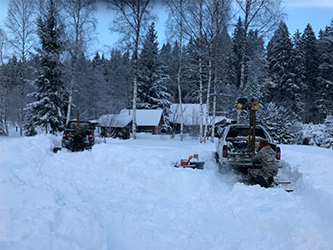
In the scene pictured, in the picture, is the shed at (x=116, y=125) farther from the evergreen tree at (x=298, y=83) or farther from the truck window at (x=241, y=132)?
the evergreen tree at (x=298, y=83)

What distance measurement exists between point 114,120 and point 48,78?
9404mm

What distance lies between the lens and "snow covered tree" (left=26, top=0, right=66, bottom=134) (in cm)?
2239

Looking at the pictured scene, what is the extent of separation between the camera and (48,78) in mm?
22938

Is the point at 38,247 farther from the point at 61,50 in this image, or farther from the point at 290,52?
the point at 290,52

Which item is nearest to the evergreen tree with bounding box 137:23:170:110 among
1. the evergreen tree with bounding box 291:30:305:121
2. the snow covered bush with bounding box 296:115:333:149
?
the evergreen tree with bounding box 291:30:305:121

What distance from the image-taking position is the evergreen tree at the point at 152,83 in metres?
37.0

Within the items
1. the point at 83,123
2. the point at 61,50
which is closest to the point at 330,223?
the point at 83,123

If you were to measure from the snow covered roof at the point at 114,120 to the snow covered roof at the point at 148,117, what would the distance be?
431cm

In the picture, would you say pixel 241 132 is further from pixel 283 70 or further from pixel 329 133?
pixel 283 70

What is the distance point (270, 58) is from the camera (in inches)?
1559

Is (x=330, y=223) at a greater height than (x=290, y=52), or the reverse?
(x=290, y=52)

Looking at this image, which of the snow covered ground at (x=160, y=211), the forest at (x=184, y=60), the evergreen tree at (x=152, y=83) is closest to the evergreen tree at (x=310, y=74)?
the forest at (x=184, y=60)

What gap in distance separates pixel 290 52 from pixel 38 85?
36682mm

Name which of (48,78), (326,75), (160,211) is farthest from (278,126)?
(48,78)
